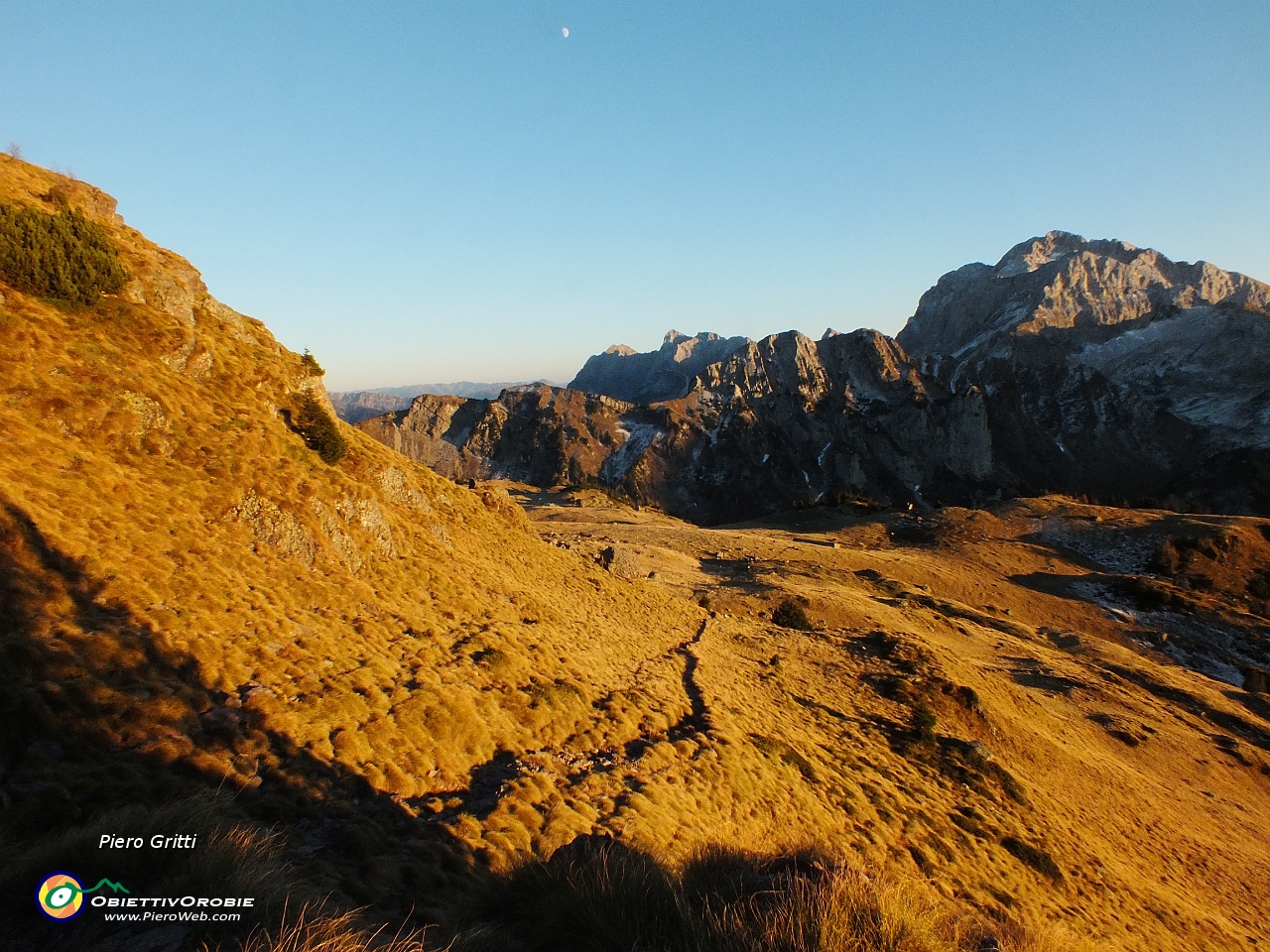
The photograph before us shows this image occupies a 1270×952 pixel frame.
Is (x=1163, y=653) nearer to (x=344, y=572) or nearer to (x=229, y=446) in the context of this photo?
(x=344, y=572)

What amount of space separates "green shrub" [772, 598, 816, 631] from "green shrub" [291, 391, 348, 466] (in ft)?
88.2

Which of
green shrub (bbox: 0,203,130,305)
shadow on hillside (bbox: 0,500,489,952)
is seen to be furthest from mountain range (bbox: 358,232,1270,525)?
shadow on hillside (bbox: 0,500,489,952)

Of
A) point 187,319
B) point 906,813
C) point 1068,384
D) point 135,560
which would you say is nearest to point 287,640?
point 135,560

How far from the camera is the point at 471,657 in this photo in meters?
16.6

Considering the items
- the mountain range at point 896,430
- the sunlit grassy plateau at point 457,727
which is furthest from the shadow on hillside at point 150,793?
the mountain range at point 896,430

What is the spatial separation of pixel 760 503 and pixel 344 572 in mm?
156105

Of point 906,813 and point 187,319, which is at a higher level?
point 187,319

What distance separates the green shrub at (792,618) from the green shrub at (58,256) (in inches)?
1392

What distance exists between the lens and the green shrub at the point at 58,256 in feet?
53.2

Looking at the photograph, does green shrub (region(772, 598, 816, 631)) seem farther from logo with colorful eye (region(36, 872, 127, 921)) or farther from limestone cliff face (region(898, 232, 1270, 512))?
limestone cliff face (region(898, 232, 1270, 512))

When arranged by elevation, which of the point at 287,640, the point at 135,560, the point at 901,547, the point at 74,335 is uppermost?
the point at 74,335

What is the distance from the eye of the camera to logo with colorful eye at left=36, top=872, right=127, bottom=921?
471cm

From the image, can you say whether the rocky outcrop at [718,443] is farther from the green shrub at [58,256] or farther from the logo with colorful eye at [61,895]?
the logo with colorful eye at [61,895]

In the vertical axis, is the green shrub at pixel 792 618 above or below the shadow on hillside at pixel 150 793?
below
